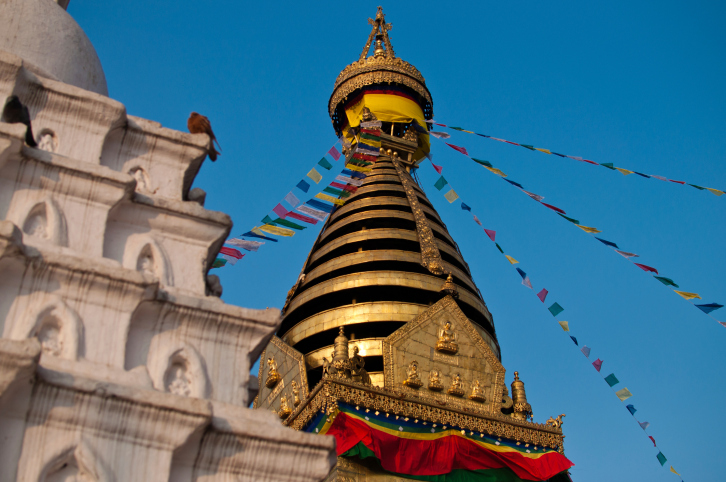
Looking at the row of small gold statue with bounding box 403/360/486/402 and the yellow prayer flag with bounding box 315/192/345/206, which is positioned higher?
the yellow prayer flag with bounding box 315/192/345/206

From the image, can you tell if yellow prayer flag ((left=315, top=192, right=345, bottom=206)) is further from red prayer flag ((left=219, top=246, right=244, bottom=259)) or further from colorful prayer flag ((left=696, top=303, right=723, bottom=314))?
colorful prayer flag ((left=696, top=303, right=723, bottom=314))

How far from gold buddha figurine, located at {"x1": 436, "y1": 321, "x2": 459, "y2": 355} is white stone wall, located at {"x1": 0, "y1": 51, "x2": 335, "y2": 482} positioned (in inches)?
406

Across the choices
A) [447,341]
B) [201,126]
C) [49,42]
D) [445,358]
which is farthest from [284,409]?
[49,42]

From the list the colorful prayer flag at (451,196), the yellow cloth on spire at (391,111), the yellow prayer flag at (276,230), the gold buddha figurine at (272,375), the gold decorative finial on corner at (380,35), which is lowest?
the gold buddha figurine at (272,375)

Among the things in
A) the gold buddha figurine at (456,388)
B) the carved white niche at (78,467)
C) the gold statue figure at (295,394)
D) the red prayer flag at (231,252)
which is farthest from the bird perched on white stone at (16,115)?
the gold buddha figurine at (456,388)

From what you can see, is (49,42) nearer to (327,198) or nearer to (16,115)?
(16,115)

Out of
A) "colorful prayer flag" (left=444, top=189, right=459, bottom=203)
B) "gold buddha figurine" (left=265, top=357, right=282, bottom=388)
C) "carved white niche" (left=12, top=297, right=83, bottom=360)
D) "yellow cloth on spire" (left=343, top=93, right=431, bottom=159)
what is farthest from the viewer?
"yellow cloth on spire" (left=343, top=93, right=431, bottom=159)

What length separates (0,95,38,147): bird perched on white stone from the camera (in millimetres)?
8703

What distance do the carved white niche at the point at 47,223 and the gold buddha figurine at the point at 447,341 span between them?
1178 cm

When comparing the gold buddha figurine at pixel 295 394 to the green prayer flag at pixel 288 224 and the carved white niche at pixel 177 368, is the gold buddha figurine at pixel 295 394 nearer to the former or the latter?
the green prayer flag at pixel 288 224

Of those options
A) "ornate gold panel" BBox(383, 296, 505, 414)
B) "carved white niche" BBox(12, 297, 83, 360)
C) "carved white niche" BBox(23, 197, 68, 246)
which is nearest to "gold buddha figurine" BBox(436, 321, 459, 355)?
"ornate gold panel" BBox(383, 296, 505, 414)

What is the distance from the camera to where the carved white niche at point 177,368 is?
7996 mm

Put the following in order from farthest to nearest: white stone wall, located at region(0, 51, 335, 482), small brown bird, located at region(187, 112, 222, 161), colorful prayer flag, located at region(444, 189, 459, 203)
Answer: colorful prayer flag, located at region(444, 189, 459, 203) → small brown bird, located at region(187, 112, 222, 161) → white stone wall, located at region(0, 51, 335, 482)

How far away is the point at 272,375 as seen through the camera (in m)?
19.7
